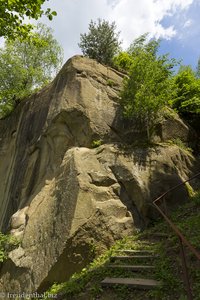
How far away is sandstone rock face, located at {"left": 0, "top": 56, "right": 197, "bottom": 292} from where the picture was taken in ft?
28.4

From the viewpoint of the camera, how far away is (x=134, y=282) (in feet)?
20.4

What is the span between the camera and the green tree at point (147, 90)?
38.0 feet

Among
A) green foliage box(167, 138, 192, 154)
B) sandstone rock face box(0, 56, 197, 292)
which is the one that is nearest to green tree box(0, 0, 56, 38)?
sandstone rock face box(0, 56, 197, 292)

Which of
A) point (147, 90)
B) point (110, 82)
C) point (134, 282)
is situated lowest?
point (134, 282)

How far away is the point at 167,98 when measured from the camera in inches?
468

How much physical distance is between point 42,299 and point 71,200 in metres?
2.76

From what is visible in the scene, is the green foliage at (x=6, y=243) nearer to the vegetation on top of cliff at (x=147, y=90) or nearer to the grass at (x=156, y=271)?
the grass at (x=156, y=271)

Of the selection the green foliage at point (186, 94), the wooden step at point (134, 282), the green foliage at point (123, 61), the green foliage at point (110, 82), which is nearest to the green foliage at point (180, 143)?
the green foliage at point (186, 94)

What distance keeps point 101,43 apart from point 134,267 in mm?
12460

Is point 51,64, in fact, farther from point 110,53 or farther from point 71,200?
point 71,200

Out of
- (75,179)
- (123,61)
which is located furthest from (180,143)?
(123,61)

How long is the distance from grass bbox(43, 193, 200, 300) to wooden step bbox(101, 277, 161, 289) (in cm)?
10

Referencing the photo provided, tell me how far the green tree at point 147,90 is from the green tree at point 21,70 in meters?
8.23

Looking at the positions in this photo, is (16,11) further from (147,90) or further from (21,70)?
(21,70)
